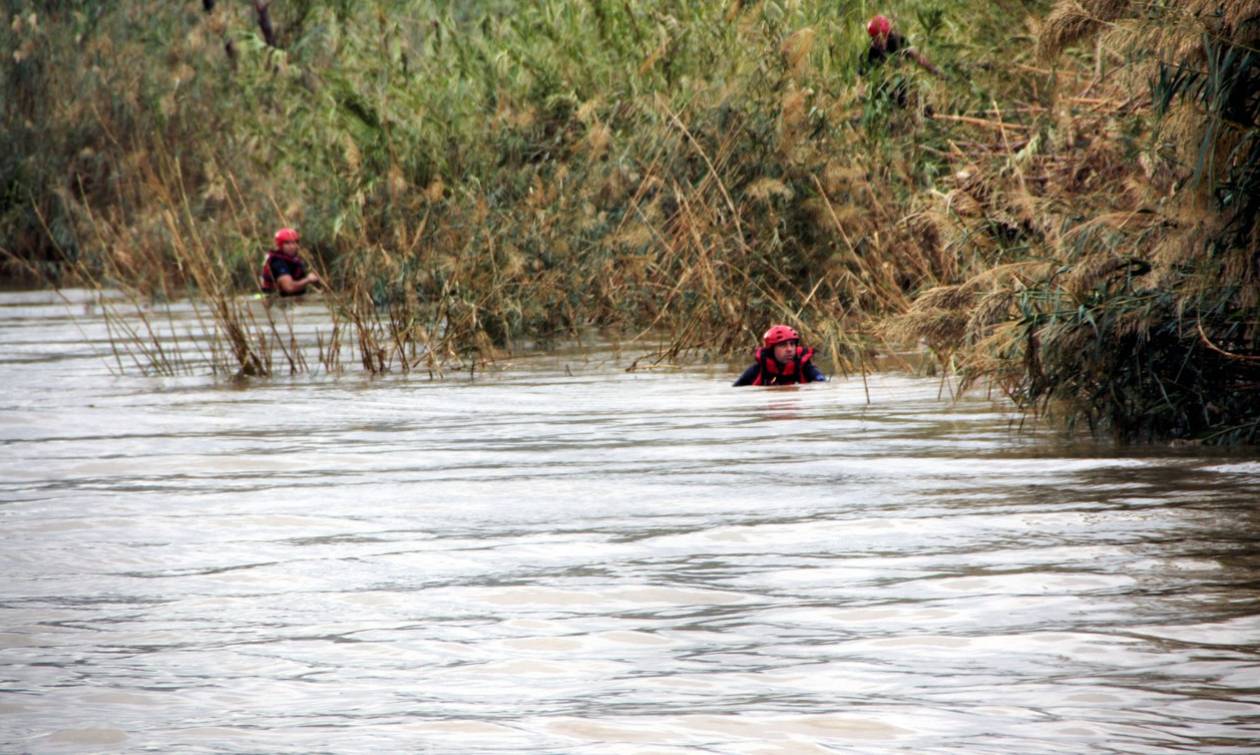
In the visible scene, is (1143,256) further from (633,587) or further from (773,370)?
(633,587)

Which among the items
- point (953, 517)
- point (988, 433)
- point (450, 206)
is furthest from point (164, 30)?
point (953, 517)

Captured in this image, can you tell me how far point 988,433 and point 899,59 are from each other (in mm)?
5432

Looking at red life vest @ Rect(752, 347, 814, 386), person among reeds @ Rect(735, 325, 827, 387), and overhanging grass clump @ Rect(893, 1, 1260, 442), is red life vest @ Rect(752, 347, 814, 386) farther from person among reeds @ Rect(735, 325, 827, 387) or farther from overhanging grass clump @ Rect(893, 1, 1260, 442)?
overhanging grass clump @ Rect(893, 1, 1260, 442)

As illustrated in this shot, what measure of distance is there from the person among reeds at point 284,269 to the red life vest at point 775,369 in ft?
34.3

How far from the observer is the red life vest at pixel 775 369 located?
14723 millimetres

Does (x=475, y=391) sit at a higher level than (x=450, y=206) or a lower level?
lower

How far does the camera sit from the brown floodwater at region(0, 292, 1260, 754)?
221 inches

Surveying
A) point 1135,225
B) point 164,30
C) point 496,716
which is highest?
point 164,30

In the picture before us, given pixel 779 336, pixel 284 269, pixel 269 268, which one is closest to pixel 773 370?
pixel 779 336

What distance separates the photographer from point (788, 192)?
17094 millimetres

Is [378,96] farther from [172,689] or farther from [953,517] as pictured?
[172,689]

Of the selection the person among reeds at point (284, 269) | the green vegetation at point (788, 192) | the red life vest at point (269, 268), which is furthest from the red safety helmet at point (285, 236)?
the green vegetation at point (788, 192)

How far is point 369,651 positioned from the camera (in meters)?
6.56

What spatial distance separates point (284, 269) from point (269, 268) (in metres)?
0.26
